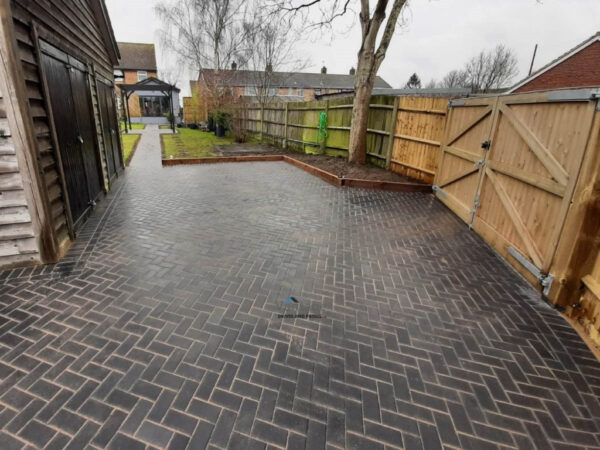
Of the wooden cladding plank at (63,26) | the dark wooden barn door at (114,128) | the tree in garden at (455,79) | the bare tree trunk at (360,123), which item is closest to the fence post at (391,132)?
the bare tree trunk at (360,123)

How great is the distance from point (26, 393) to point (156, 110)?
37122mm

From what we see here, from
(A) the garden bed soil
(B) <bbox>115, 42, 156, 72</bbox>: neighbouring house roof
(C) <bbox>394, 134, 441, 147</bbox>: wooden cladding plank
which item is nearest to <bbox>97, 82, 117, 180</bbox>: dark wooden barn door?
(A) the garden bed soil

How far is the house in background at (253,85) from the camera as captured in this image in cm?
2005

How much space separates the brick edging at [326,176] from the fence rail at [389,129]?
727mm

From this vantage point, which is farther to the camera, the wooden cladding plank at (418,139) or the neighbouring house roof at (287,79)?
the neighbouring house roof at (287,79)

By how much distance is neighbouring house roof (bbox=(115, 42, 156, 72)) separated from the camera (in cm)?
3746

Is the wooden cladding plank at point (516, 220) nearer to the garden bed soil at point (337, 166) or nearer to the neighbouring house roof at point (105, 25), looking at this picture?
the garden bed soil at point (337, 166)

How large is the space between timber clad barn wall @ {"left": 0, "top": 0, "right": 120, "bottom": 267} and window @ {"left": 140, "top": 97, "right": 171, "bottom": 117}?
2961 centimetres

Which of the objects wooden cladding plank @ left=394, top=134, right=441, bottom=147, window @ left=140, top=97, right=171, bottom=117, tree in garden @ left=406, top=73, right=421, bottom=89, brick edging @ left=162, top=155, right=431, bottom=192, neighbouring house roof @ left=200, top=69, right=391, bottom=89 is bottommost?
brick edging @ left=162, top=155, right=431, bottom=192

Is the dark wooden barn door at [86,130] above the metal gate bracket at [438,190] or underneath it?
above

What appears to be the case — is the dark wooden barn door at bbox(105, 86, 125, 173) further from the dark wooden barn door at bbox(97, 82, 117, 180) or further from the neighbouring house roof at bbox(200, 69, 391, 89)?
the neighbouring house roof at bbox(200, 69, 391, 89)

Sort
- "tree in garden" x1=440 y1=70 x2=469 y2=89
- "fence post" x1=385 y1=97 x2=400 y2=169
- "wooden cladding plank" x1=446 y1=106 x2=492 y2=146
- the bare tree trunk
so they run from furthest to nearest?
"tree in garden" x1=440 y1=70 x2=469 y2=89 < the bare tree trunk < "fence post" x1=385 y1=97 x2=400 y2=169 < "wooden cladding plank" x1=446 y1=106 x2=492 y2=146

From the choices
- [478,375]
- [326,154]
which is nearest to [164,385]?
[478,375]

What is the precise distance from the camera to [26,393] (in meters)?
2.42
